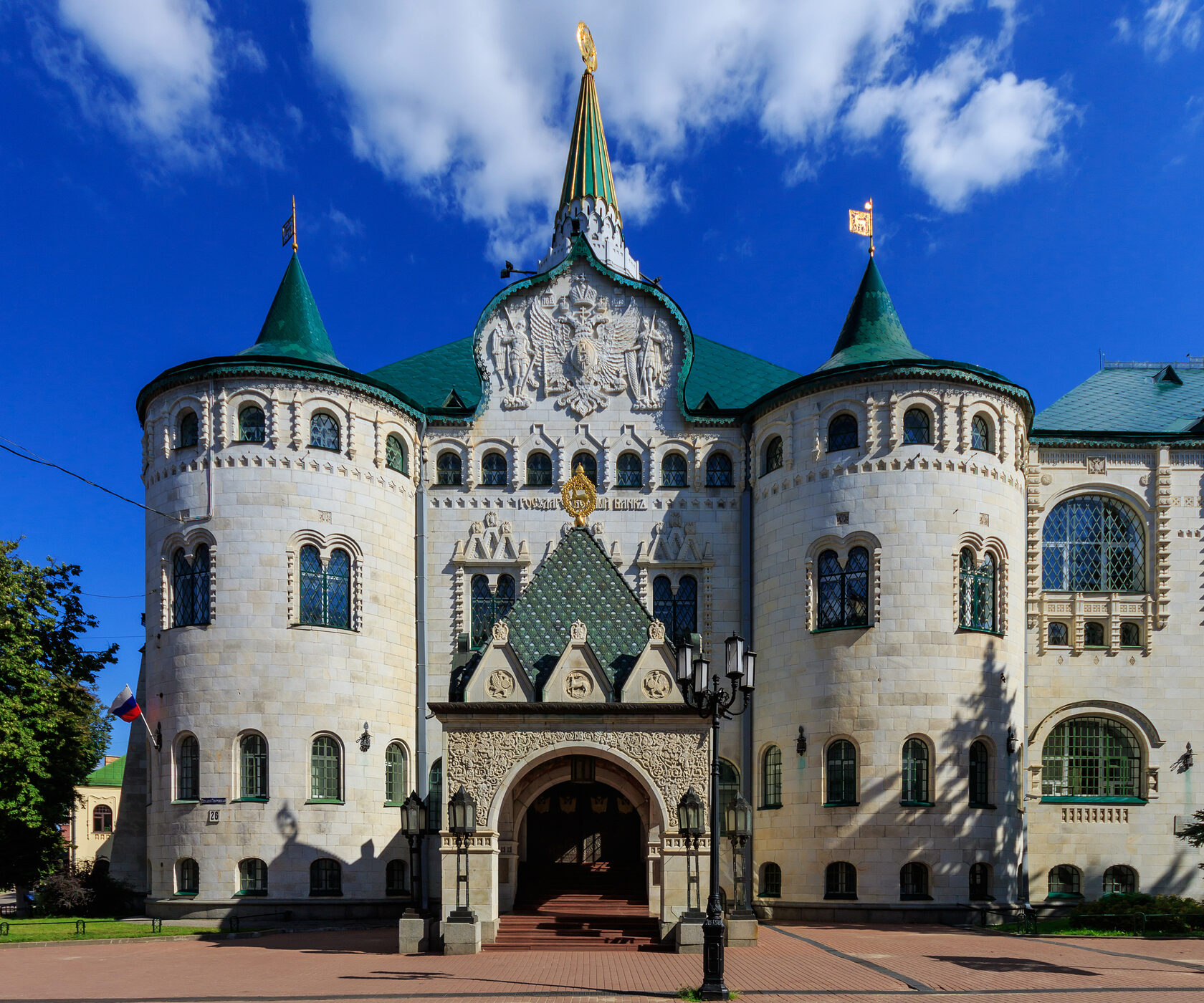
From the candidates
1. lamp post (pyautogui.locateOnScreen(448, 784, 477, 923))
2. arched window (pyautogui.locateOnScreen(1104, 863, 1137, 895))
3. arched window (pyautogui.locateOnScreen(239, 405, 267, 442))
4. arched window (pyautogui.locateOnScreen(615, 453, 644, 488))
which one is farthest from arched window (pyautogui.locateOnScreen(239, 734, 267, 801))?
arched window (pyautogui.locateOnScreen(1104, 863, 1137, 895))

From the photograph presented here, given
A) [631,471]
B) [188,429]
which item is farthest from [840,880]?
[188,429]

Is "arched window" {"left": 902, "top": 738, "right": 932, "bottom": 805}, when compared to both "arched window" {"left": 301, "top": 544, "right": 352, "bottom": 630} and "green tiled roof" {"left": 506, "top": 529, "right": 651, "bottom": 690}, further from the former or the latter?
"arched window" {"left": 301, "top": 544, "right": 352, "bottom": 630}

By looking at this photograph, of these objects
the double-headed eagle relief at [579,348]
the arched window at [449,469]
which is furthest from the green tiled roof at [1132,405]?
the arched window at [449,469]

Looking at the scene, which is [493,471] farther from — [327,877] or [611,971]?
[611,971]

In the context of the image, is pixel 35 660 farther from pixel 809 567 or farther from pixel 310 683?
pixel 809 567

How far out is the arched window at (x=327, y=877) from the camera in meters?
29.5

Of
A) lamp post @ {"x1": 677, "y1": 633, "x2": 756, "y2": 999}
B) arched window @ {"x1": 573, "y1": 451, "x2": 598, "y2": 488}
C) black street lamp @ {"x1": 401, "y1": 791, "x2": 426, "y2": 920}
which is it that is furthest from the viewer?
arched window @ {"x1": 573, "y1": 451, "x2": 598, "y2": 488}

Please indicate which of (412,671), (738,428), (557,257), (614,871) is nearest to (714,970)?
(614,871)

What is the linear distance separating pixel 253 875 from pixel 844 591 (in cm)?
1769

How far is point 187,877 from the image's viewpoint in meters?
29.5

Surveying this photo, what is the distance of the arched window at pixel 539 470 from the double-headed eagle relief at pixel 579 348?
161 centimetres

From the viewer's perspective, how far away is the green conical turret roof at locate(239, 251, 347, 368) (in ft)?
107

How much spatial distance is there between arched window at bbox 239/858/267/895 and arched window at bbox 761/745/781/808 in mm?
13700

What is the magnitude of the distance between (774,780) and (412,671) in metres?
10.9
